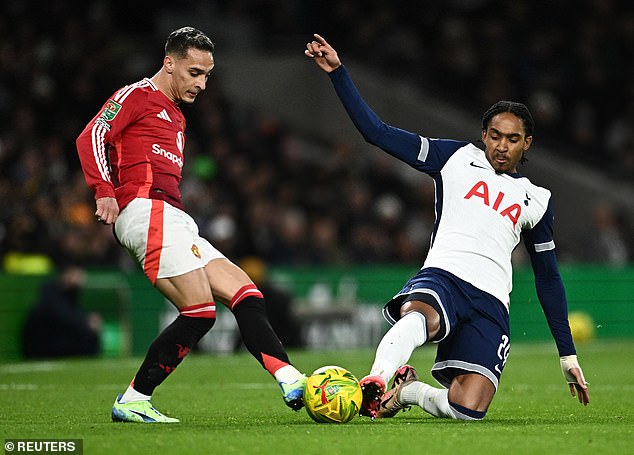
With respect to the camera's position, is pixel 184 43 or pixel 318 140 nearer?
pixel 184 43

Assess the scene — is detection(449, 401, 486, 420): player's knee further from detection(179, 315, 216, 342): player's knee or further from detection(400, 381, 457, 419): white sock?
detection(179, 315, 216, 342): player's knee

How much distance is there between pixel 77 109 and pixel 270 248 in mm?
3627

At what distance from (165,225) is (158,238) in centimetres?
9

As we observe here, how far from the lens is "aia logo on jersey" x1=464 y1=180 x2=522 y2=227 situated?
7.17 meters

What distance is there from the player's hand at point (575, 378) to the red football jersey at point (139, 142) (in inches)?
94.2

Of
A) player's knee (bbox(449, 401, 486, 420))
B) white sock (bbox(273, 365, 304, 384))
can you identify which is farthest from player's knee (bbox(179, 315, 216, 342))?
player's knee (bbox(449, 401, 486, 420))

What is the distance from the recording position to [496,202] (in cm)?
717

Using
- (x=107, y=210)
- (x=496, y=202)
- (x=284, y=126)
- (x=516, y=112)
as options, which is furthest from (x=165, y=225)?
(x=284, y=126)

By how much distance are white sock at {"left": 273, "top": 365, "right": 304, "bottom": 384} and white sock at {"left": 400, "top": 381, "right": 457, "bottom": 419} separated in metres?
0.84

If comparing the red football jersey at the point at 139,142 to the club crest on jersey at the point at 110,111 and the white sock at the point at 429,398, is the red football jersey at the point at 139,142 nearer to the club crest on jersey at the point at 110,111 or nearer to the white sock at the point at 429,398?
the club crest on jersey at the point at 110,111

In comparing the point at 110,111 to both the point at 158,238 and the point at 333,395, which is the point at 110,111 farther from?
the point at 333,395

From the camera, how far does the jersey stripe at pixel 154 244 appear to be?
270 inches

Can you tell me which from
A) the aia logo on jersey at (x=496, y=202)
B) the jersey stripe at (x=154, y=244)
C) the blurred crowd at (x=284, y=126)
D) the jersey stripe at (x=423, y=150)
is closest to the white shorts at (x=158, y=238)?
the jersey stripe at (x=154, y=244)

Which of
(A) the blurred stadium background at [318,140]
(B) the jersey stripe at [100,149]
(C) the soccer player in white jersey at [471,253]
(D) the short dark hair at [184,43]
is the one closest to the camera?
(B) the jersey stripe at [100,149]
